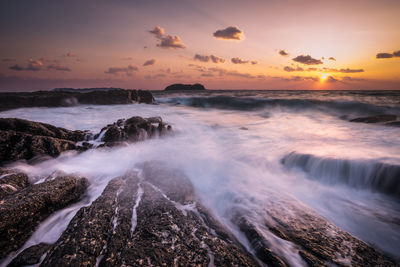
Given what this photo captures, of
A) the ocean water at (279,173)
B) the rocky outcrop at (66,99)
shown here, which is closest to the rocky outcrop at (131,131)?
the ocean water at (279,173)

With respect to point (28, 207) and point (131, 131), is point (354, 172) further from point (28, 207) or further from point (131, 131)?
point (131, 131)

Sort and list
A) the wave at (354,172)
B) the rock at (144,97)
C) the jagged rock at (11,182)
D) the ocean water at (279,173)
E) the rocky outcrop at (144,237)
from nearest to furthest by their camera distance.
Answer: the rocky outcrop at (144,237), the jagged rock at (11,182), the ocean water at (279,173), the wave at (354,172), the rock at (144,97)

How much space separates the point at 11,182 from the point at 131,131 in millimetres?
3955

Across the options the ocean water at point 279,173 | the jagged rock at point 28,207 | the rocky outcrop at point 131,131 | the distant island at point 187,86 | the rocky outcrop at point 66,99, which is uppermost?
the distant island at point 187,86

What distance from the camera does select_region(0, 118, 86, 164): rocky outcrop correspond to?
4.46 metres

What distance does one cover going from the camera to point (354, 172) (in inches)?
195

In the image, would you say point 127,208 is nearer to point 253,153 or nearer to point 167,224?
point 167,224

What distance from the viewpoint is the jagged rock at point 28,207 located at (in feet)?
7.62

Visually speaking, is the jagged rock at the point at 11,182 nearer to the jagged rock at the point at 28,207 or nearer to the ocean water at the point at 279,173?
the ocean water at the point at 279,173

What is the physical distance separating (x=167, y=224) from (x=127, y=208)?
0.79 metres

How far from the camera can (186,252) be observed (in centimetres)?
219

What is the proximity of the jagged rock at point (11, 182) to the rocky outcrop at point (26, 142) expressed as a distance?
1193mm

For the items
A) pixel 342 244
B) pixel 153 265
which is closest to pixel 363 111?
pixel 342 244

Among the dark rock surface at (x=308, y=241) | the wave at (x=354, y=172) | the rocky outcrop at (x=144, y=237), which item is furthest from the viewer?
the wave at (x=354, y=172)
